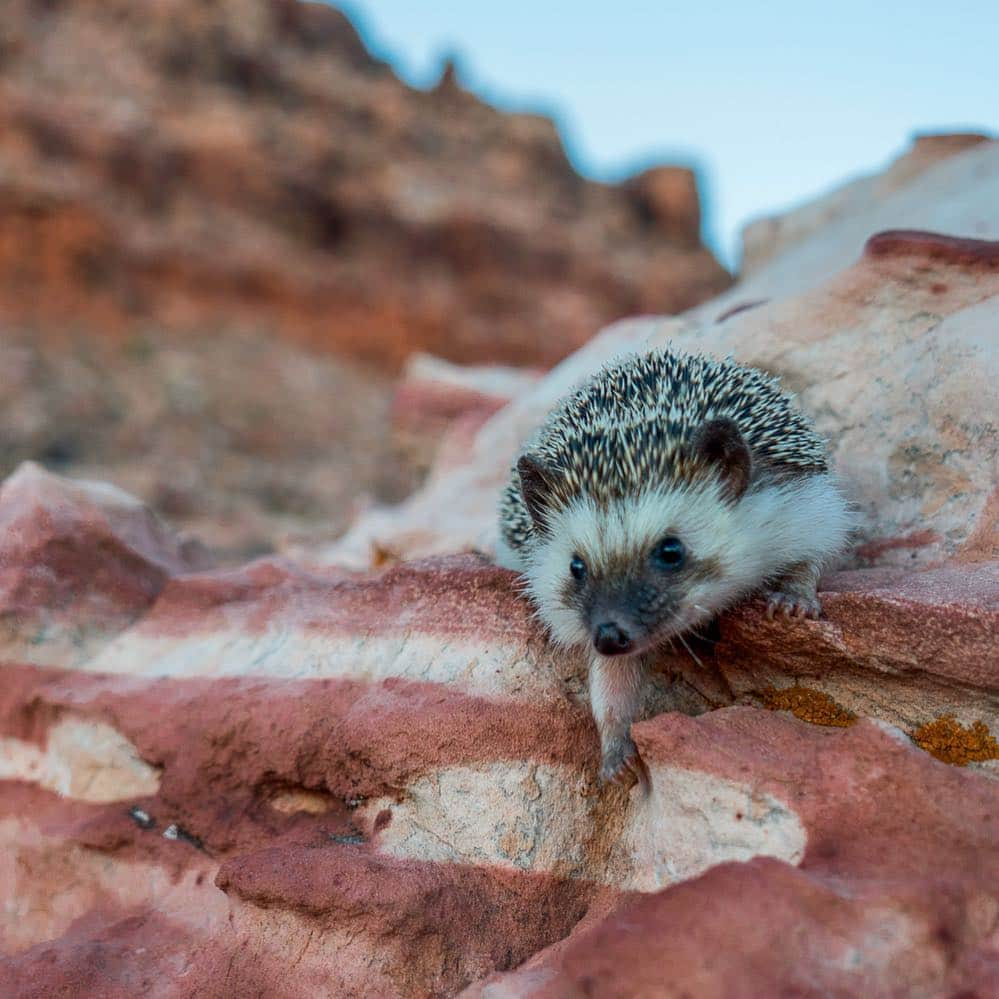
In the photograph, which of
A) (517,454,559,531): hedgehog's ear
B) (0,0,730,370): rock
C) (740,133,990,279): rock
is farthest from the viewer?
(0,0,730,370): rock

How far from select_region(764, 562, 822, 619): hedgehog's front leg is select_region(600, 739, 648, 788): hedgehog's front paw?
758 mm

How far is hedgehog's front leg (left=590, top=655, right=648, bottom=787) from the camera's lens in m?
3.46

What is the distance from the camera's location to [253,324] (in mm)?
16219

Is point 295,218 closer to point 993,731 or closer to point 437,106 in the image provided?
point 437,106

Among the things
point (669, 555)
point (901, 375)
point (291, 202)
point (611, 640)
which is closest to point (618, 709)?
point (611, 640)

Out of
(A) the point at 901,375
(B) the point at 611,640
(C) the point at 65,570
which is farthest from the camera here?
(C) the point at 65,570

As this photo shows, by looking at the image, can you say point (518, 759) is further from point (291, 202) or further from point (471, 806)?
point (291, 202)

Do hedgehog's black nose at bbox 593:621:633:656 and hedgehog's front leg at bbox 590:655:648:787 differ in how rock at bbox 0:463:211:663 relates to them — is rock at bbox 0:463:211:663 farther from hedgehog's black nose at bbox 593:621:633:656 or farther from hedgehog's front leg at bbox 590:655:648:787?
hedgehog's black nose at bbox 593:621:633:656

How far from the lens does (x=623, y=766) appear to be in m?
3.46

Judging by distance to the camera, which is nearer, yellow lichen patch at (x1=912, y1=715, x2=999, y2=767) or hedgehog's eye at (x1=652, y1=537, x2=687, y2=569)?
yellow lichen patch at (x1=912, y1=715, x2=999, y2=767)

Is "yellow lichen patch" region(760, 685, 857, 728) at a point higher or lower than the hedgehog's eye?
lower

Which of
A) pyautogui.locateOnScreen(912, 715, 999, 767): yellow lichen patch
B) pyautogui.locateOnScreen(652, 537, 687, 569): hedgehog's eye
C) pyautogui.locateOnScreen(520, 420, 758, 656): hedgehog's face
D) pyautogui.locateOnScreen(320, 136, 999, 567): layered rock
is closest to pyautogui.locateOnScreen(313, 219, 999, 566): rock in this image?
pyautogui.locateOnScreen(320, 136, 999, 567): layered rock

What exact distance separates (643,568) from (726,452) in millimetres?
612

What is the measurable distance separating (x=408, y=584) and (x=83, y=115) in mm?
13551
